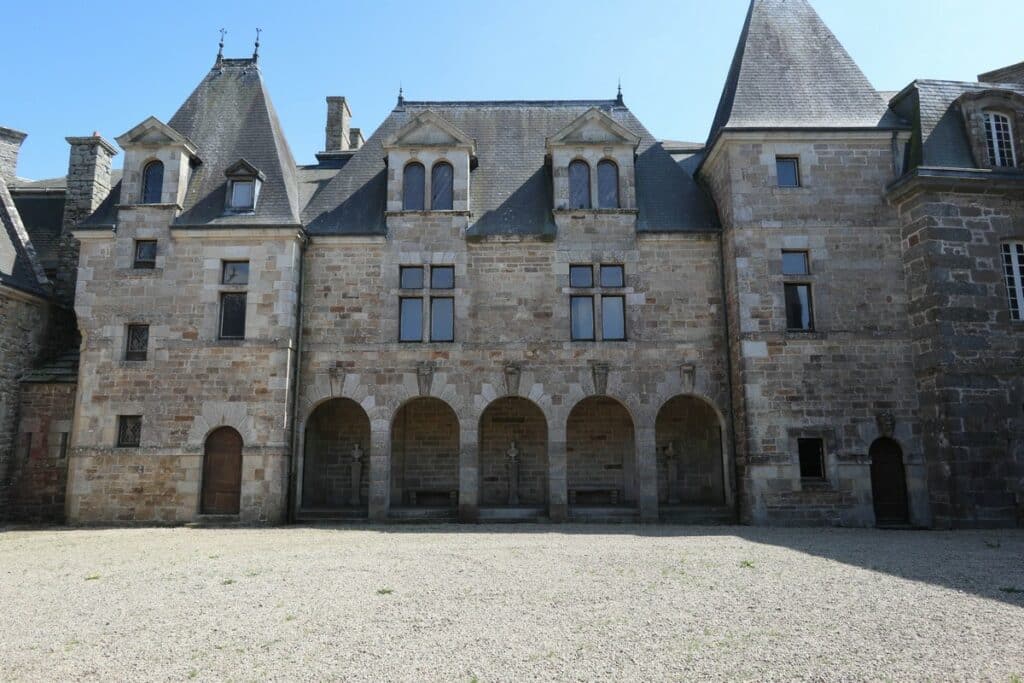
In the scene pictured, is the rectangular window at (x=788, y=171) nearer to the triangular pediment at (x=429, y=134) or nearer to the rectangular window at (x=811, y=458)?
the rectangular window at (x=811, y=458)

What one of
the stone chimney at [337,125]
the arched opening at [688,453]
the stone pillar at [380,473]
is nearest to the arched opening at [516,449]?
the stone pillar at [380,473]

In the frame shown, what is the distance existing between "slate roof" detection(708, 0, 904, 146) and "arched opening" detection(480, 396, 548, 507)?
8322 mm

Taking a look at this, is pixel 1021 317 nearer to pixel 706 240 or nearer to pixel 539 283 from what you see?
pixel 706 240

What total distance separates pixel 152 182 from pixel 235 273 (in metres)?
3.16

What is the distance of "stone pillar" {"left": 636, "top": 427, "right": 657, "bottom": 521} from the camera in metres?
15.1

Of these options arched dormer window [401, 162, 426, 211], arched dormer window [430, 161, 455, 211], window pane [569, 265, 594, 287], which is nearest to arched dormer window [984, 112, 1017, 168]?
window pane [569, 265, 594, 287]

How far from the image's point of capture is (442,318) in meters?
16.2

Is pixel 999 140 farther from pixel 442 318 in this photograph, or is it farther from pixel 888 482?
pixel 442 318

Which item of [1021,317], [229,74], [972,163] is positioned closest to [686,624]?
[1021,317]

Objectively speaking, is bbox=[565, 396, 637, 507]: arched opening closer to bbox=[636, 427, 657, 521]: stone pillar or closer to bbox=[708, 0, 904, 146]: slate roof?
bbox=[636, 427, 657, 521]: stone pillar

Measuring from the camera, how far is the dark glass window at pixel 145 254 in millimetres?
16062

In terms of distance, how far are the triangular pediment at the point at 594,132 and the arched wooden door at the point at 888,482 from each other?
8875 mm

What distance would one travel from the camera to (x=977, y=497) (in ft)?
44.9

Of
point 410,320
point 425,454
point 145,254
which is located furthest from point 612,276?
point 145,254
